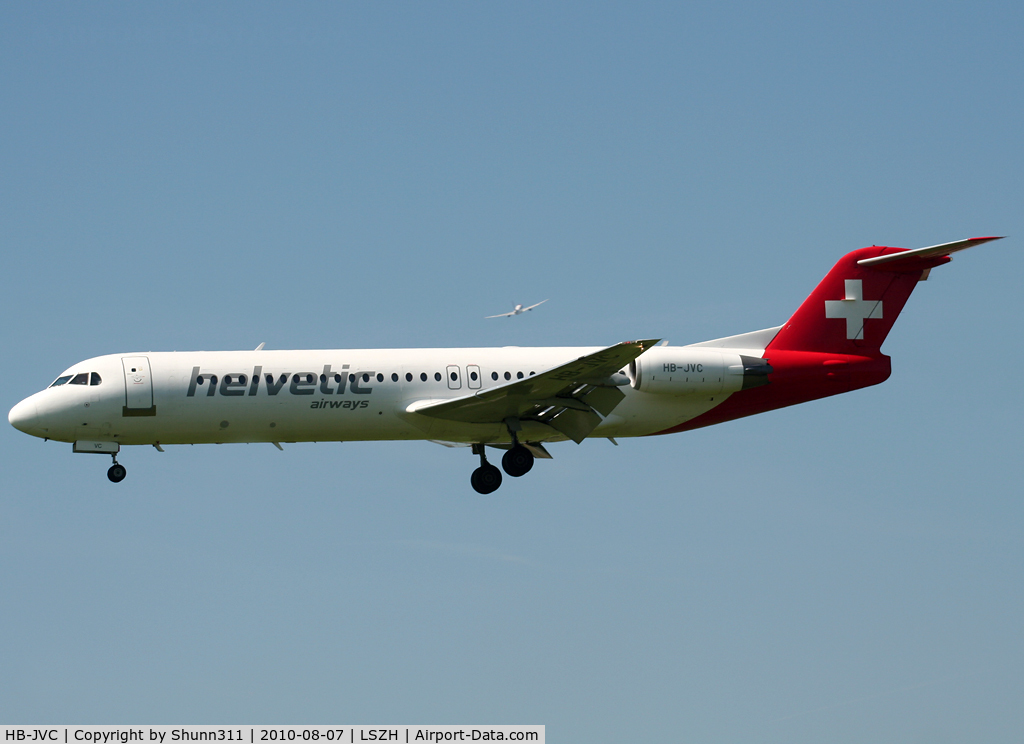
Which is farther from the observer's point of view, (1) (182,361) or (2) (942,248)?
(2) (942,248)

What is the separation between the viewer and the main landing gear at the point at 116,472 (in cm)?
2916

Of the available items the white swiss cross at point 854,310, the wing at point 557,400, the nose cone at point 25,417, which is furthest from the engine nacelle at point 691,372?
the nose cone at point 25,417

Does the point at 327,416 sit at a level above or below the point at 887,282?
below

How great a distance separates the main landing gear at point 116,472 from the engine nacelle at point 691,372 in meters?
12.3

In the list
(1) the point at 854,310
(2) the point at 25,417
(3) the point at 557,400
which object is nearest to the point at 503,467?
(3) the point at 557,400

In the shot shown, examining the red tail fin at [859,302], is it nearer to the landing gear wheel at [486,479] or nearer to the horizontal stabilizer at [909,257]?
the horizontal stabilizer at [909,257]

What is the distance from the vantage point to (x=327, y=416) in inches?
1151

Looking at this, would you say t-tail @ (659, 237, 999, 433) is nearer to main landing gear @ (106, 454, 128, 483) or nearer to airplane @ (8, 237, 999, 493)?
airplane @ (8, 237, 999, 493)

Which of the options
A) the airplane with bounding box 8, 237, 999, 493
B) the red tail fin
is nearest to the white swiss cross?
the red tail fin

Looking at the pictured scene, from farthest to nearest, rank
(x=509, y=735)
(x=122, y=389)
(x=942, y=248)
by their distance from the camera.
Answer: (x=942, y=248)
(x=122, y=389)
(x=509, y=735)

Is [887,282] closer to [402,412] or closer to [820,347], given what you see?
[820,347]

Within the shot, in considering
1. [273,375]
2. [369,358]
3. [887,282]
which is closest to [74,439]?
[273,375]

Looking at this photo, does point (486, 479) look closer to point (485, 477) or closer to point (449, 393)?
point (485, 477)

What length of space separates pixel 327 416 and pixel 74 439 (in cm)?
586
